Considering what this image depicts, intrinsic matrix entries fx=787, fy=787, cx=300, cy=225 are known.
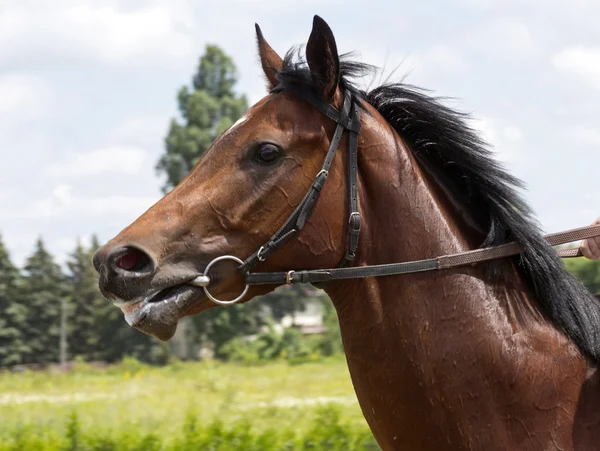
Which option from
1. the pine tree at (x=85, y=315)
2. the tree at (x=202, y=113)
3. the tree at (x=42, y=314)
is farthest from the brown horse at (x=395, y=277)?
the tree at (x=42, y=314)

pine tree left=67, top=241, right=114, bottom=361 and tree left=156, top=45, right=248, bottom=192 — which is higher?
tree left=156, top=45, right=248, bottom=192

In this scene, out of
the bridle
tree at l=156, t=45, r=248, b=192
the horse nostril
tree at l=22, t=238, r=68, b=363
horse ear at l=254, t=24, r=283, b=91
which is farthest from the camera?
tree at l=22, t=238, r=68, b=363

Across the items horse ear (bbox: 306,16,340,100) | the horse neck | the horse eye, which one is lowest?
the horse neck

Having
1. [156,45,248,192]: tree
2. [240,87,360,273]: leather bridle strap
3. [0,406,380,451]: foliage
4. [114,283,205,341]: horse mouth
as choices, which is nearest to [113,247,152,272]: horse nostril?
[114,283,205,341]: horse mouth

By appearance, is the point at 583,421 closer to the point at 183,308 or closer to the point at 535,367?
the point at 535,367

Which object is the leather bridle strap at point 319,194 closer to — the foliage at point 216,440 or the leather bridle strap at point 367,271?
the leather bridle strap at point 367,271

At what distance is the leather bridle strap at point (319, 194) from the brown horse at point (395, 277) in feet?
0.07

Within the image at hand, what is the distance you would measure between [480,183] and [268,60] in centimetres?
112

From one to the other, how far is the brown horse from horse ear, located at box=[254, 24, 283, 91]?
208mm

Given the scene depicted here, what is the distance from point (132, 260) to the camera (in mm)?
2994

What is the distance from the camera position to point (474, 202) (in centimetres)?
345

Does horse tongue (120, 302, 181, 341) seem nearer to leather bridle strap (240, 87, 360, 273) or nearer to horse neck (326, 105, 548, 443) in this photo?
leather bridle strap (240, 87, 360, 273)

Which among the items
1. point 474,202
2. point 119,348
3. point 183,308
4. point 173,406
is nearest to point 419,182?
point 474,202

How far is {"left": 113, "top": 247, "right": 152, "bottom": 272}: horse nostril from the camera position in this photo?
116 inches
